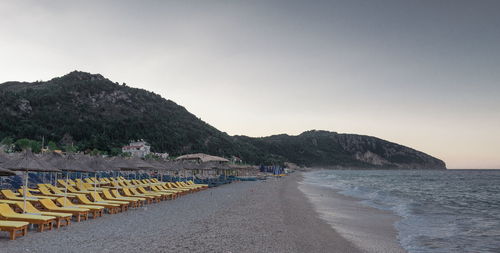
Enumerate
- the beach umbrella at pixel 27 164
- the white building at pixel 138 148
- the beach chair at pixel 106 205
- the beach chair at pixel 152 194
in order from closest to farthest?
1. the beach umbrella at pixel 27 164
2. the beach chair at pixel 106 205
3. the beach chair at pixel 152 194
4. the white building at pixel 138 148

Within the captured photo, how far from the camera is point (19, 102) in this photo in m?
76.3

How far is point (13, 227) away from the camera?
26.2ft

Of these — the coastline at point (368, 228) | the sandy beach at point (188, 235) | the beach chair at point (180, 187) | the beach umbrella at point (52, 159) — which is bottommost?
the coastline at point (368, 228)

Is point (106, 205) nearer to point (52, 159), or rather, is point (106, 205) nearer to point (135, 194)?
point (135, 194)

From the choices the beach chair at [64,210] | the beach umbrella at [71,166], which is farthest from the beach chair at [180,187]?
the beach chair at [64,210]

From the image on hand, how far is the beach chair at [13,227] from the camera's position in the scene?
7996 mm

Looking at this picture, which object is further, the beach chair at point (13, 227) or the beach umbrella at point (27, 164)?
the beach umbrella at point (27, 164)

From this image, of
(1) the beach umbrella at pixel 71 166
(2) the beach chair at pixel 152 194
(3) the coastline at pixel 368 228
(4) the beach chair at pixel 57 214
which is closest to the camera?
(4) the beach chair at pixel 57 214

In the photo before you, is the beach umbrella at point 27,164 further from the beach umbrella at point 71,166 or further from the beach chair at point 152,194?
the beach chair at point 152,194

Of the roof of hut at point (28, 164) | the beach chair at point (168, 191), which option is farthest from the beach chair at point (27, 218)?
the beach chair at point (168, 191)

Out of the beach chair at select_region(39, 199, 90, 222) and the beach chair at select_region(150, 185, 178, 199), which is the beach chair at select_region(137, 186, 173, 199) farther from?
the beach chair at select_region(39, 199, 90, 222)

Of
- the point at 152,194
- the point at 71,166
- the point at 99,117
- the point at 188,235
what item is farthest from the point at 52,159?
the point at 99,117

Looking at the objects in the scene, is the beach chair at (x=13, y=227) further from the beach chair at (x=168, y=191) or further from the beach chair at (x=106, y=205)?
the beach chair at (x=168, y=191)

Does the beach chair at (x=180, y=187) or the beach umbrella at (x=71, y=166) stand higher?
the beach umbrella at (x=71, y=166)
